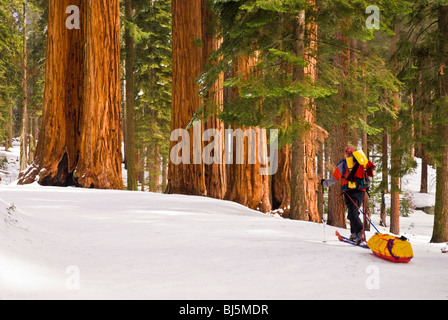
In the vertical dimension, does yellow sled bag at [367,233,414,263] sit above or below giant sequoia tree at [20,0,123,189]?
below

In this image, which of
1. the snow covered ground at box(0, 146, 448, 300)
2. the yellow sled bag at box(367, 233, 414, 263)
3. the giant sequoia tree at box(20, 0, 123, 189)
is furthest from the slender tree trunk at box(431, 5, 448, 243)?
the giant sequoia tree at box(20, 0, 123, 189)

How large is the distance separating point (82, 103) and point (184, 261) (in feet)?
29.9

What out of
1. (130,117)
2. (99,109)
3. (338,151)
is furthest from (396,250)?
(130,117)

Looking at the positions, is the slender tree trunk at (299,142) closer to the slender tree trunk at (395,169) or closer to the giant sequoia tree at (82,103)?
the slender tree trunk at (395,169)

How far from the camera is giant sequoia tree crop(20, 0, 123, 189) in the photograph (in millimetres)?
12148

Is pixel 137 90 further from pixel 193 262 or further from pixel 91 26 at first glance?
pixel 193 262

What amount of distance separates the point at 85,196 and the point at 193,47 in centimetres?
654

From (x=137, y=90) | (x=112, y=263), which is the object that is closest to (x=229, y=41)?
(x=112, y=263)

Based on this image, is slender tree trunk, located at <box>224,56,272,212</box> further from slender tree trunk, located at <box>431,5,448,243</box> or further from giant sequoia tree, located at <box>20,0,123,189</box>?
slender tree trunk, located at <box>431,5,448,243</box>

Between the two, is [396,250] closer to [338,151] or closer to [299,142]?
[299,142]

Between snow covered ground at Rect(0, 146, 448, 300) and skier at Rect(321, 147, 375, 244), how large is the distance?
1.55 feet

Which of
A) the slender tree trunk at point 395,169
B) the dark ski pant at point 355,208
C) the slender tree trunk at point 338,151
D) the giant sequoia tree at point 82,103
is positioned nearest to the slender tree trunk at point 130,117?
the giant sequoia tree at point 82,103

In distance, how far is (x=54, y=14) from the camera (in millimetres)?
12875

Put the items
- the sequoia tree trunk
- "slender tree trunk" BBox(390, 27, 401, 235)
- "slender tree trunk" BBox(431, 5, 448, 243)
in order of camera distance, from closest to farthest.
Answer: the sequoia tree trunk < "slender tree trunk" BBox(431, 5, 448, 243) < "slender tree trunk" BBox(390, 27, 401, 235)
